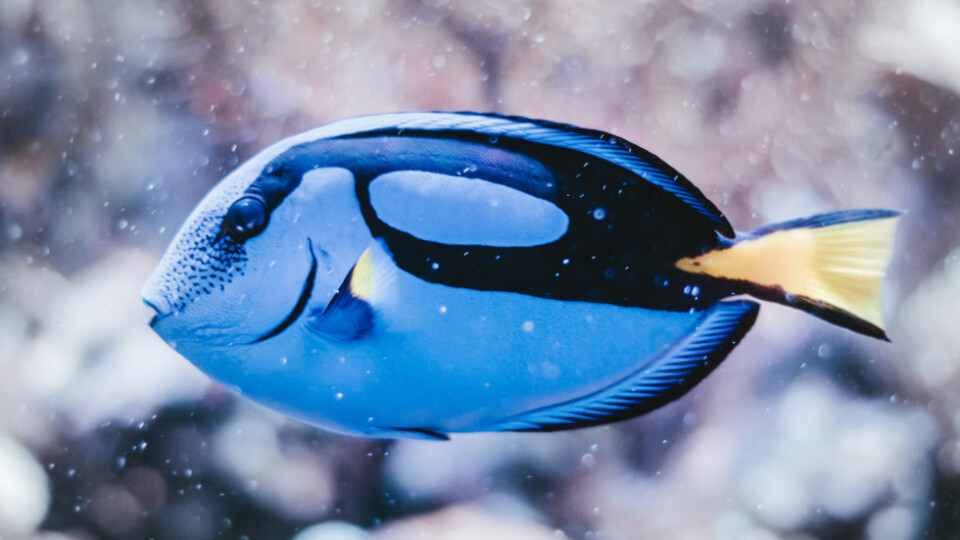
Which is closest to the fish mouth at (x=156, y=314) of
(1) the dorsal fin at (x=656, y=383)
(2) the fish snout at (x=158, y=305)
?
(2) the fish snout at (x=158, y=305)

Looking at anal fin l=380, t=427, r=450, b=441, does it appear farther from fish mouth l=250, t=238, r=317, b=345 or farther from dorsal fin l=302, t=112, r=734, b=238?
dorsal fin l=302, t=112, r=734, b=238

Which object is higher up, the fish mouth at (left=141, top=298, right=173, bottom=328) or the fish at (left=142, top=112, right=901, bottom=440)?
the fish at (left=142, top=112, right=901, bottom=440)

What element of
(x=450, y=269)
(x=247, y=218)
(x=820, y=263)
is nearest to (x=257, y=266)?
(x=247, y=218)

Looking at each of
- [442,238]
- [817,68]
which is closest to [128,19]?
[442,238]

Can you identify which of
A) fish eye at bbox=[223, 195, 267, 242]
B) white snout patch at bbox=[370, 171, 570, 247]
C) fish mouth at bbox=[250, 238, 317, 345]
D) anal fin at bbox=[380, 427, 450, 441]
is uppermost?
white snout patch at bbox=[370, 171, 570, 247]

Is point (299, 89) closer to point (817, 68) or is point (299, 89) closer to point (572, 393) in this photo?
point (572, 393)

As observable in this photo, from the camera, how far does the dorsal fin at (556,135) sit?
1.94 feet

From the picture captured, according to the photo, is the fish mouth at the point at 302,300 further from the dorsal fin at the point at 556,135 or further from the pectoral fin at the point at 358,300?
the dorsal fin at the point at 556,135

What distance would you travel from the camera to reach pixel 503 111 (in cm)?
111

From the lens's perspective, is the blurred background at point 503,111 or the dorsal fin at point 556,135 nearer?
the dorsal fin at point 556,135

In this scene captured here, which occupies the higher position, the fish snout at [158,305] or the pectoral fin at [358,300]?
the pectoral fin at [358,300]

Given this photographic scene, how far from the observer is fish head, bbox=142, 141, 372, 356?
576mm

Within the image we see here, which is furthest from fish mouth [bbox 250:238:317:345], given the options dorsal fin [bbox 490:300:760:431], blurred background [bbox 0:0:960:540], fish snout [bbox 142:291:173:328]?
blurred background [bbox 0:0:960:540]

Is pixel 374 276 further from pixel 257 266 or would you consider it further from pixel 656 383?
pixel 656 383
